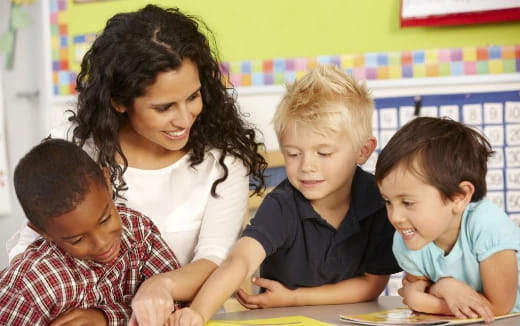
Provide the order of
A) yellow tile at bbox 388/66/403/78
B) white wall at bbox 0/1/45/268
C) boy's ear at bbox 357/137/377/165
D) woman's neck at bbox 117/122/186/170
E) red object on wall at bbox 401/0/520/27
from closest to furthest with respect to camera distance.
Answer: boy's ear at bbox 357/137/377/165 → woman's neck at bbox 117/122/186/170 → red object on wall at bbox 401/0/520/27 → yellow tile at bbox 388/66/403/78 → white wall at bbox 0/1/45/268

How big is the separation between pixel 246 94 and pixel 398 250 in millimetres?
1209

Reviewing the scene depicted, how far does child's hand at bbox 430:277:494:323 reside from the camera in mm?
1091

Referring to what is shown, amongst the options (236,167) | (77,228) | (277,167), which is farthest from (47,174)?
(277,167)

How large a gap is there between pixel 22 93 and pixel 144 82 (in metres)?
1.57

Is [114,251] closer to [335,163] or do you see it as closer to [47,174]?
[47,174]

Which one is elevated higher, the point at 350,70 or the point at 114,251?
the point at 350,70

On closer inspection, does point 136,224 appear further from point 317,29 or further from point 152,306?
point 317,29

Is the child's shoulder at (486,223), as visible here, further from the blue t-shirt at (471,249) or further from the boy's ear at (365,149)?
the boy's ear at (365,149)

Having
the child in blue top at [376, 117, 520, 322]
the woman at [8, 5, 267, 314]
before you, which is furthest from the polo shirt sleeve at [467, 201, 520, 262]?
the woman at [8, 5, 267, 314]

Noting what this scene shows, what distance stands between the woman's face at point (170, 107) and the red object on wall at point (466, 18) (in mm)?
928

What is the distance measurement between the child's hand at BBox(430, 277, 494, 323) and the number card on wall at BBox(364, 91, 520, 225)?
43.3 inches

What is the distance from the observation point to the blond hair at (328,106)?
134cm

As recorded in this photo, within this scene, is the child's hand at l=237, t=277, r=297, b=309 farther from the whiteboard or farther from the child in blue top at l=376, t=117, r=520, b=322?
the whiteboard

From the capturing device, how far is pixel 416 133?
1136 mm
